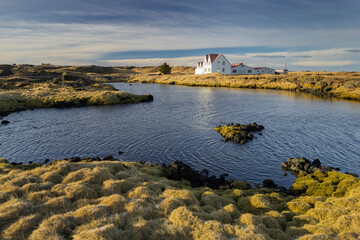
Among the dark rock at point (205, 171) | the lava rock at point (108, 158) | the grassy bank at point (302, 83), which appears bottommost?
the dark rock at point (205, 171)

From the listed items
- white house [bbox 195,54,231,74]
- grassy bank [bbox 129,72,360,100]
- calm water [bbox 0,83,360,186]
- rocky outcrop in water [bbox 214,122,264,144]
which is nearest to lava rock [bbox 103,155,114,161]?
calm water [bbox 0,83,360,186]

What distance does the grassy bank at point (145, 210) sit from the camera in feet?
32.7

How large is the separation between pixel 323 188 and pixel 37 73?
525ft

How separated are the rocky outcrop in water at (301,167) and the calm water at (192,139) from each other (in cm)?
96

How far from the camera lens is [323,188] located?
56.3ft

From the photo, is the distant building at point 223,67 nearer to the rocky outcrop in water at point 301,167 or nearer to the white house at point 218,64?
the white house at point 218,64

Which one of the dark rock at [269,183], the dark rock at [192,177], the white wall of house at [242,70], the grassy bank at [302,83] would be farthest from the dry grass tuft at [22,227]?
the white wall of house at [242,70]

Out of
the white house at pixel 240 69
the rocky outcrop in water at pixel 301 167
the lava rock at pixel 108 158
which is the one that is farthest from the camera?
the white house at pixel 240 69

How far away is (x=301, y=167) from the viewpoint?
71.1 feet

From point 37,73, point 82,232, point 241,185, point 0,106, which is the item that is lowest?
point 241,185

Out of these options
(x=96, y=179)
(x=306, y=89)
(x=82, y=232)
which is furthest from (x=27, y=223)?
(x=306, y=89)

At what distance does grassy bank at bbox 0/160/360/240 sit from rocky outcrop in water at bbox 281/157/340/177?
13.0ft

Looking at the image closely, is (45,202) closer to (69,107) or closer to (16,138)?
(16,138)

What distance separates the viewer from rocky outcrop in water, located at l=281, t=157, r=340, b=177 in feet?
68.4
